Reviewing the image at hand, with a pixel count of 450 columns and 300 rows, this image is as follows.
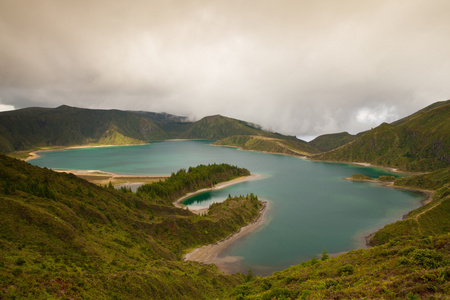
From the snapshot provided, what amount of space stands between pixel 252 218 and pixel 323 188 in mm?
87101

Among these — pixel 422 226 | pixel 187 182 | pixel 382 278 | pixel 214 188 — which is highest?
pixel 382 278

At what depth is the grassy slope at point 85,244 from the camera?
25.6m

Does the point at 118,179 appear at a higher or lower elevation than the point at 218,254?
higher

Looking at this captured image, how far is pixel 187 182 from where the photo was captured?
14325 cm

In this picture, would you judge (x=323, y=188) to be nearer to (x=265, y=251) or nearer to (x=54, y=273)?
(x=265, y=251)

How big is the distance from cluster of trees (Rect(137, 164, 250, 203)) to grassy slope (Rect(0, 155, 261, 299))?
35987 mm

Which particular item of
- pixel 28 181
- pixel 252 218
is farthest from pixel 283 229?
pixel 28 181

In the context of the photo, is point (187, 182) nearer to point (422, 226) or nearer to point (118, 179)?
point (118, 179)

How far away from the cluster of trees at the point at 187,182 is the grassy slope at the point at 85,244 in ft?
118

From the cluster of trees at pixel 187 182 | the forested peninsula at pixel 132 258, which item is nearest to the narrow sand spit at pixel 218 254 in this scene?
the forested peninsula at pixel 132 258

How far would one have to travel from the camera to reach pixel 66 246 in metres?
34.2

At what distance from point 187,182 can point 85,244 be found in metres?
106

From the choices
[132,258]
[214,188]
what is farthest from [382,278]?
[214,188]

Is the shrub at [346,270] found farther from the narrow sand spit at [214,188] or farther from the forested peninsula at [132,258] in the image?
the narrow sand spit at [214,188]
